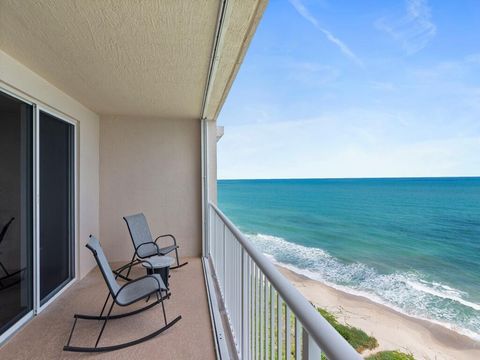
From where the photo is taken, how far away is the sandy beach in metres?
5.79

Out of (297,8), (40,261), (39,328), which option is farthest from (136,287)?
(297,8)

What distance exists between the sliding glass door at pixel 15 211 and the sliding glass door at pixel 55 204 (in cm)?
22

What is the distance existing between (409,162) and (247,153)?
52.2 feet

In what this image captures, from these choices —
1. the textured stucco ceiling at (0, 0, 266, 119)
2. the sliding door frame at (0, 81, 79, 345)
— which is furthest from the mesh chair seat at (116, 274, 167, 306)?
the textured stucco ceiling at (0, 0, 266, 119)

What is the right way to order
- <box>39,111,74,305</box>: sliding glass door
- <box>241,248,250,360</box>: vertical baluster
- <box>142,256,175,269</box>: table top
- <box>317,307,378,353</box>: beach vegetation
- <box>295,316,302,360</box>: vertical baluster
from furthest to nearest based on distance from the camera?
1. <box>317,307,378,353</box>: beach vegetation
2. <box>142,256,175,269</box>: table top
3. <box>39,111,74,305</box>: sliding glass door
4. <box>241,248,250,360</box>: vertical baluster
5. <box>295,316,302,360</box>: vertical baluster

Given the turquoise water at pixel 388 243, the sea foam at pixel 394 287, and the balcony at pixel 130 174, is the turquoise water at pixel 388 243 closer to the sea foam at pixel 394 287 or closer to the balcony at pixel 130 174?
the sea foam at pixel 394 287

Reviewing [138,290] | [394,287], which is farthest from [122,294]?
[394,287]

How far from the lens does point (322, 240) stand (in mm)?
16016

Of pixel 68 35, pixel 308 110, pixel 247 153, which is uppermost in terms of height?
pixel 308 110

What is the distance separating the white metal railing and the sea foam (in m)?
7.58

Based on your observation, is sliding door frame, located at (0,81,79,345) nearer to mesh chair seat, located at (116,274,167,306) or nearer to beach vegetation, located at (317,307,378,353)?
mesh chair seat, located at (116,274,167,306)

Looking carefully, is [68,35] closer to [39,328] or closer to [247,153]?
[39,328]

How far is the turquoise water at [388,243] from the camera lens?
29.3 feet

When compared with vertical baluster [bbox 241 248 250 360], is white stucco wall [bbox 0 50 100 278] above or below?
above
